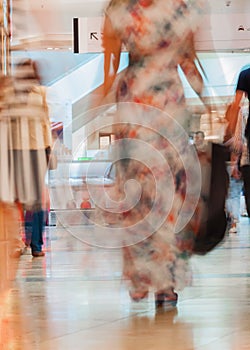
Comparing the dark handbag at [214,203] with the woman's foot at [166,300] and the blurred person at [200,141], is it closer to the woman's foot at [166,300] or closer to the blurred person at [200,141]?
the blurred person at [200,141]

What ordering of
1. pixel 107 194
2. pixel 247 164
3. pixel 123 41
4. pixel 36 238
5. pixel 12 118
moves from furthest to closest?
pixel 36 238 → pixel 247 164 → pixel 107 194 → pixel 123 41 → pixel 12 118

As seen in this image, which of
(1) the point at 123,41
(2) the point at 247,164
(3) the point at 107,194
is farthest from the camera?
(2) the point at 247,164

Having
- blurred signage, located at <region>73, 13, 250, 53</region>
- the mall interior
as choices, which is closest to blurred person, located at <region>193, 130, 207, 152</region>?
the mall interior

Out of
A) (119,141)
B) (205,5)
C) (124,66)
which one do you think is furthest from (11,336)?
(205,5)

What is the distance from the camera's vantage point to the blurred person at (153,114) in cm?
182

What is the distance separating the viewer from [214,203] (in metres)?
1.88

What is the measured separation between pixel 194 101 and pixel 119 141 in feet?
→ 0.87

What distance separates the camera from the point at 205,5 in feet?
6.12

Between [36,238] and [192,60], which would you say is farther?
[36,238]

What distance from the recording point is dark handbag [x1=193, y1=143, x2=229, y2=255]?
1857 mm

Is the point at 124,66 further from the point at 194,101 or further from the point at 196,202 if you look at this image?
the point at 196,202

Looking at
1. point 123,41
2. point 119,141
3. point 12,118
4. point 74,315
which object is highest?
point 123,41

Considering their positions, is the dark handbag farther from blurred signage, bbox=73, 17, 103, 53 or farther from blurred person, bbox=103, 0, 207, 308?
blurred signage, bbox=73, 17, 103, 53

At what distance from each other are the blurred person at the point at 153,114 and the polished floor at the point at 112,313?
129 mm
